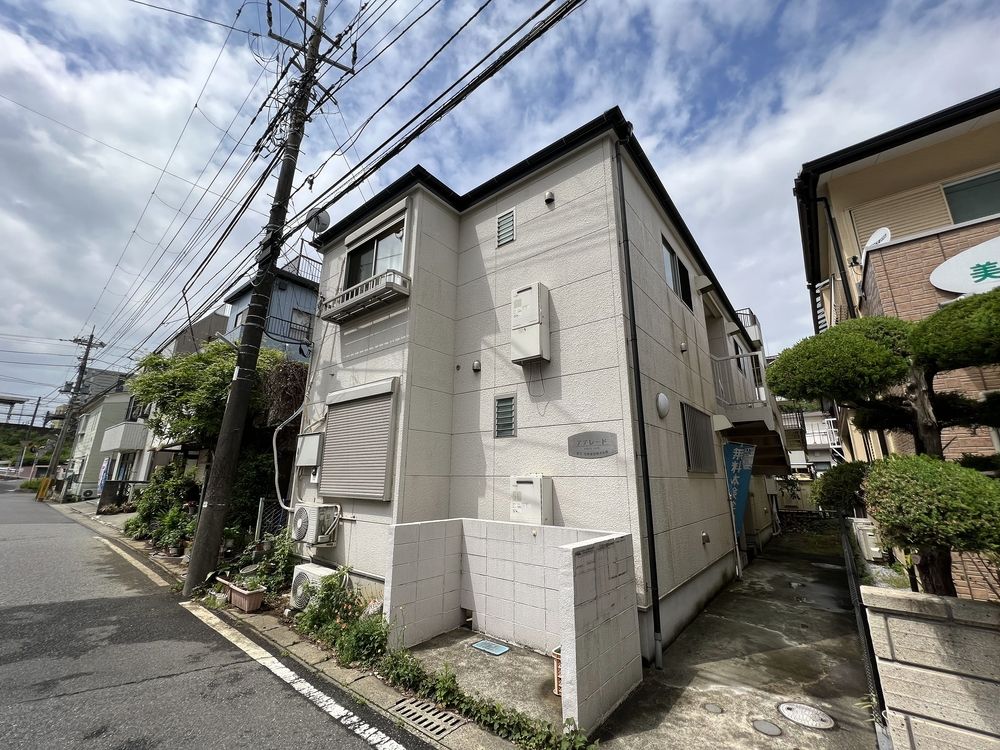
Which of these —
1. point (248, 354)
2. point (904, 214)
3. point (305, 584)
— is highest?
point (904, 214)

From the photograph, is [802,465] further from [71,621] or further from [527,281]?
[71,621]

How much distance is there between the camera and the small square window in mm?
5625

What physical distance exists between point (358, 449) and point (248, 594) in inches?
96.7

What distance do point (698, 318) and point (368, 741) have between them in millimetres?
8979

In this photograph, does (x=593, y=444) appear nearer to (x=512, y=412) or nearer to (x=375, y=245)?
(x=512, y=412)

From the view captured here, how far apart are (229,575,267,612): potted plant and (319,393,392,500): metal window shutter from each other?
5.01 ft

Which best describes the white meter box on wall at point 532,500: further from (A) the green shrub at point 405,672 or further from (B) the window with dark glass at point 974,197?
(B) the window with dark glass at point 974,197

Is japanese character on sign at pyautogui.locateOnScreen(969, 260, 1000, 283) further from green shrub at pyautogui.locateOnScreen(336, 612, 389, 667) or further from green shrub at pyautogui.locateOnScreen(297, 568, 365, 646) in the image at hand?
green shrub at pyautogui.locateOnScreen(297, 568, 365, 646)

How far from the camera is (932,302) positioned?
4633 mm

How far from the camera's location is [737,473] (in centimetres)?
794

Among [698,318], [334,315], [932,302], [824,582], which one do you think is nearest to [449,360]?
[334,315]

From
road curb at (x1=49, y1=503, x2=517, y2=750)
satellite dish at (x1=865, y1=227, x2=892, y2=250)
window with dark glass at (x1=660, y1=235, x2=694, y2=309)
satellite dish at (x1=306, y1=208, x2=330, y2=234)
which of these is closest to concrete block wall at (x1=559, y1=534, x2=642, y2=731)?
road curb at (x1=49, y1=503, x2=517, y2=750)

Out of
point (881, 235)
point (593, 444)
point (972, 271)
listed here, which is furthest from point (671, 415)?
point (881, 235)

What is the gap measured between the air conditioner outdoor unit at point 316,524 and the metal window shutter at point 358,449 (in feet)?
0.95
